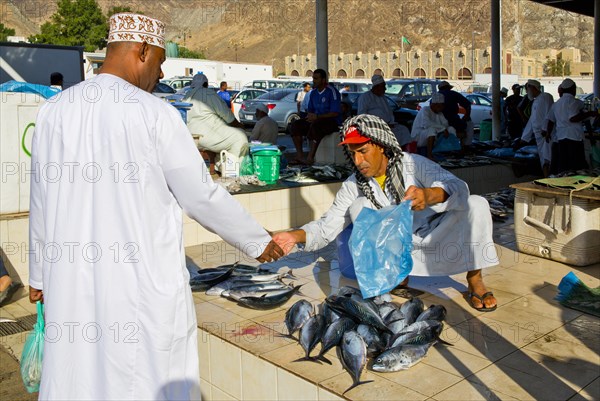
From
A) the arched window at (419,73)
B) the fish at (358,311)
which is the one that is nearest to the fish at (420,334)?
the fish at (358,311)

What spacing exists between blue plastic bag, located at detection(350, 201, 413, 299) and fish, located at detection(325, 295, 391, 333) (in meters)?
0.21

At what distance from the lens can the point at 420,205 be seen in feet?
13.9

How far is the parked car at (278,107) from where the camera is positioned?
22.8m

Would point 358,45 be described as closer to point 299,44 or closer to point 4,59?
point 299,44

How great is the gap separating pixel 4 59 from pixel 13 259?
30.8ft

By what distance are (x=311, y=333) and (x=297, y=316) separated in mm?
287

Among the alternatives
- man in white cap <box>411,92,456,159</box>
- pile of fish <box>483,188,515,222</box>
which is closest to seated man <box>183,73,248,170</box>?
man in white cap <box>411,92,456,159</box>

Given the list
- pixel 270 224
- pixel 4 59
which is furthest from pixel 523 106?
pixel 4 59

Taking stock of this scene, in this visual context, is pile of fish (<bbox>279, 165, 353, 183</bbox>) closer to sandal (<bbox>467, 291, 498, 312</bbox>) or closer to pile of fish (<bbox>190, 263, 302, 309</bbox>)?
pile of fish (<bbox>190, 263, 302, 309</bbox>)

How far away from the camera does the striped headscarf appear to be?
4.22 m

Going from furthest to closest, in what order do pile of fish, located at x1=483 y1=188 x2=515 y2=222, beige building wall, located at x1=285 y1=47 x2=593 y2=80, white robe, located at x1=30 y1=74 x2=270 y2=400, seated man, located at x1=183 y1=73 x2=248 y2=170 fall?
beige building wall, located at x1=285 y1=47 x2=593 y2=80, seated man, located at x1=183 y1=73 x2=248 y2=170, pile of fish, located at x1=483 y1=188 x2=515 y2=222, white robe, located at x1=30 y1=74 x2=270 y2=400

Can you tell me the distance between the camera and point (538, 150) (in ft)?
36.1

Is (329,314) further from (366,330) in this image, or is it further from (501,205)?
(501,205)

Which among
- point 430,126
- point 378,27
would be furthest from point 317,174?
point 378,27
